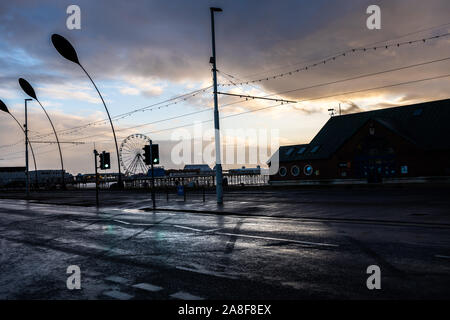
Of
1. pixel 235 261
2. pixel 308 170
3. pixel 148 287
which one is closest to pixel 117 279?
pixel 148 287

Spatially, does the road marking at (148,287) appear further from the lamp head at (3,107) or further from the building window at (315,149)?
the lamp head at (3,107)

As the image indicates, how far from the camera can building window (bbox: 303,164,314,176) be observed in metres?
47.8

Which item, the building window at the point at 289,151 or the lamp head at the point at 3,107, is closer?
the lamp head at the point at 3,107

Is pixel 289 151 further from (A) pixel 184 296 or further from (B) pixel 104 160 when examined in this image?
(A) pixel 184 296

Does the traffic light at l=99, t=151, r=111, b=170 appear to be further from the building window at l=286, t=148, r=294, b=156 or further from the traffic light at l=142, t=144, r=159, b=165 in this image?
the building window at l=286, t=148, r=294, b=156

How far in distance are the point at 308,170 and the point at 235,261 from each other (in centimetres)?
4195

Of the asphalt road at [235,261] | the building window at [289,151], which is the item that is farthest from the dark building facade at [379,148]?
the asphalt road at [235,261]

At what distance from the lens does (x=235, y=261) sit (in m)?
7.60

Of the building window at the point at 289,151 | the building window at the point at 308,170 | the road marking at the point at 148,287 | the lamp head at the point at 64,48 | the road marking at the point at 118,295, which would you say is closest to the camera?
the road marking at the point at 118,295

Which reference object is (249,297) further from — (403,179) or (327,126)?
(327,126)

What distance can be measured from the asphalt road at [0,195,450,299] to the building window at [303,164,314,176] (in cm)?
3546

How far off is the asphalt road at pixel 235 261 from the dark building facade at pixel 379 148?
95.4ft

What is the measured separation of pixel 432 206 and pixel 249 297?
46.3 ft

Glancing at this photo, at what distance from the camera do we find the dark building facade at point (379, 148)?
123 ft
